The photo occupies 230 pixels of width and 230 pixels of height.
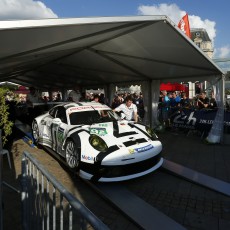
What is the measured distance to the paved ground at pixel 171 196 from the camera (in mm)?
3539

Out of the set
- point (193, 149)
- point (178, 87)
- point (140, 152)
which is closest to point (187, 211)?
point (140, 152)

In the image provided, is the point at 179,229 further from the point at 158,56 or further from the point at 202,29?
the point at 202,29

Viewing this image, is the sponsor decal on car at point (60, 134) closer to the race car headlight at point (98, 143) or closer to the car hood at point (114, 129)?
the car hood at point (114, 129)

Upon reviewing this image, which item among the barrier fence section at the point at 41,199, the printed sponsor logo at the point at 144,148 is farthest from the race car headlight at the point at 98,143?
the barrier fence section at the point at 41,199

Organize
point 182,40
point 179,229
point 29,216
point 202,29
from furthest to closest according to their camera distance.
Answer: point 202,29
point 182,40
point 179,229
point 29,216

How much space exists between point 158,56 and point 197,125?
3349 mm

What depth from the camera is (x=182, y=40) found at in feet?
19.4

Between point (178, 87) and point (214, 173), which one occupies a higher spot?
point (178, 87)

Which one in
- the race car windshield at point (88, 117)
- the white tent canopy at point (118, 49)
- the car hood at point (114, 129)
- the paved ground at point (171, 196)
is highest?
the white tent canopy at point (118, 49)

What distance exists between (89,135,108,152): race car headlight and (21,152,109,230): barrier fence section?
6.70 ft

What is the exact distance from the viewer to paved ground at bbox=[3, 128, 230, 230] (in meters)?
3.54

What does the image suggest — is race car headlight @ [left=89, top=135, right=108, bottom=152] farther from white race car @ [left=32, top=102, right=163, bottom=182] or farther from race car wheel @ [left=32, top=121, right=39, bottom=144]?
race car wheel @ [left=32, top=121, right=39, bottom=144]

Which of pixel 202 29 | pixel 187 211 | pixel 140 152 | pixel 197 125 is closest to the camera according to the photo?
pixel 187 211

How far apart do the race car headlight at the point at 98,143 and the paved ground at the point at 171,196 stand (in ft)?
2.67
